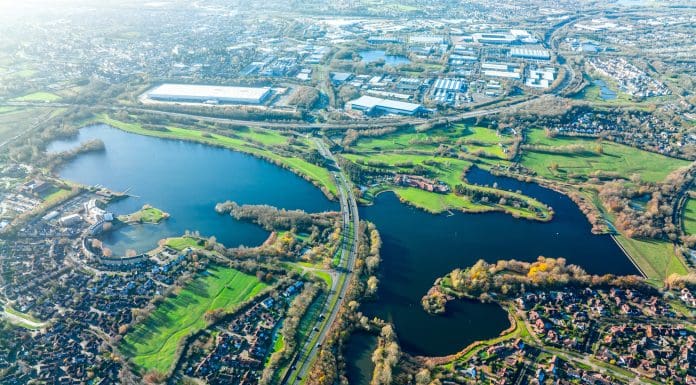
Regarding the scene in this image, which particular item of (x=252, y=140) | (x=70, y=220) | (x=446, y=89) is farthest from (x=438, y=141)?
(x=70, y=220)

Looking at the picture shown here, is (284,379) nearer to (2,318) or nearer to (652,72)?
(2,318)

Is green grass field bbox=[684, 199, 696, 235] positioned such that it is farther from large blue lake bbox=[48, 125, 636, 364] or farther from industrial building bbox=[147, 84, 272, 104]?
industrial building bbox=[147, 84, 272, 104]

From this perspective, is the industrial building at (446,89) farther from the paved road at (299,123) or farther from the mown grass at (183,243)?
the mown grass at (183,243)

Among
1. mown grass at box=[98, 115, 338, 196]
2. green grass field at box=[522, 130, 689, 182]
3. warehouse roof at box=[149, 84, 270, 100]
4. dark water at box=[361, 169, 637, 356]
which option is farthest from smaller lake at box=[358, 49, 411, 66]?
dark water at box=[361, 169, 637, 356]

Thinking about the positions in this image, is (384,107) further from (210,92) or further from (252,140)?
(210,92)

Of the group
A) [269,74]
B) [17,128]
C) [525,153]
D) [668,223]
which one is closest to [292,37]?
[269,74]

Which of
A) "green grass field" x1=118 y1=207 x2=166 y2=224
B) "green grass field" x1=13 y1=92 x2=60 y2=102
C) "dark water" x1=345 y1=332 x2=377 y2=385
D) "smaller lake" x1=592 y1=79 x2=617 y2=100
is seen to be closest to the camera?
"dark water" x1=345 y1=332 x2=377 y2=385
